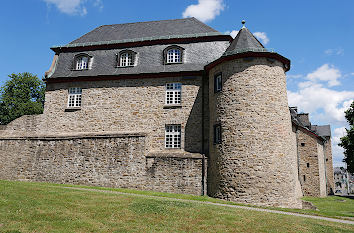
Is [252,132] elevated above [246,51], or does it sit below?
below

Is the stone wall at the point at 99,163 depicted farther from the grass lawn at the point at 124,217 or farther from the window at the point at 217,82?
the grass lawn at the point at 124,217

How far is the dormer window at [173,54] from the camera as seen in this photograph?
20.9 meters

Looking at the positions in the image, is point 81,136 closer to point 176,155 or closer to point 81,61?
point 176,155

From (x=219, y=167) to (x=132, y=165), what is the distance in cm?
544

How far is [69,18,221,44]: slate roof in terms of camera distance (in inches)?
888

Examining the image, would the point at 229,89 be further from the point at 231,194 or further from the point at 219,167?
the point at 231,194

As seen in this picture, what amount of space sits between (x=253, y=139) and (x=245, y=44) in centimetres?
591

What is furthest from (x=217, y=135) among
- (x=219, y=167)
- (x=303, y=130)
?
(x=303, y=130)

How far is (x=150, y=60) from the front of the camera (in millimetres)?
21328

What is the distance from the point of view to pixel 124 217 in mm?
9641

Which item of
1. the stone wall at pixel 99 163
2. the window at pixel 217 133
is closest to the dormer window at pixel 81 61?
the stone wall at pixel 99 163

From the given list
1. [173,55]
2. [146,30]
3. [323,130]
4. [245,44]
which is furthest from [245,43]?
[323,130]

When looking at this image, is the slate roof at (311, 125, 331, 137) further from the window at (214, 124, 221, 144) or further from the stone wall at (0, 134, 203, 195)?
the stone wall at (0, 134, 203, 195)

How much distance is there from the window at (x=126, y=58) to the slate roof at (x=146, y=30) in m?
Answer: 2.16
